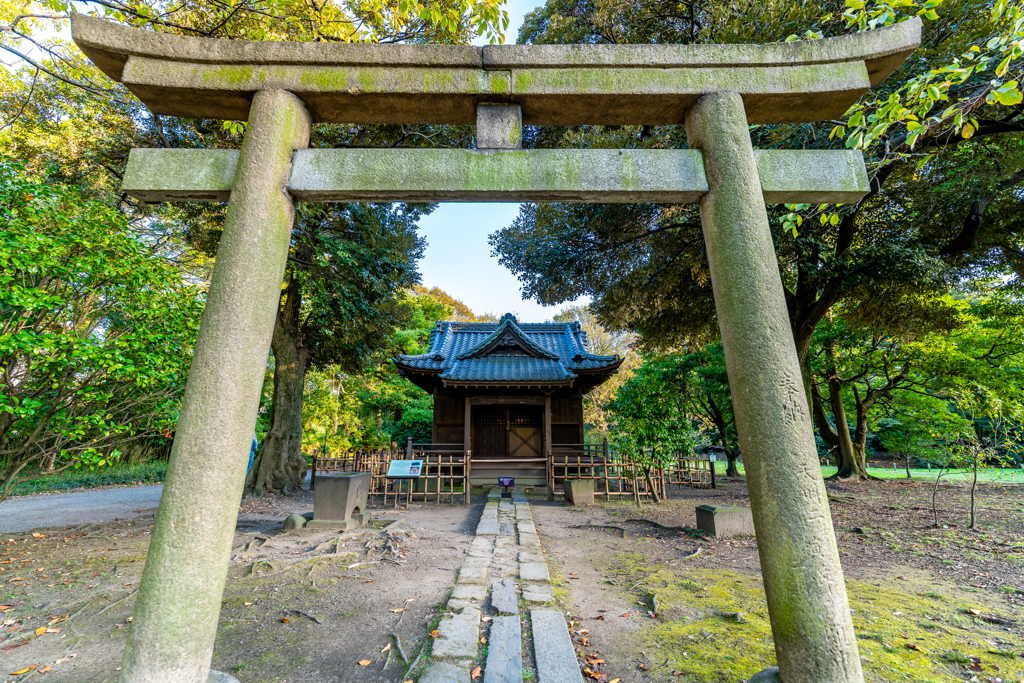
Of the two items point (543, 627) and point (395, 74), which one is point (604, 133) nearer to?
point (395, 74)

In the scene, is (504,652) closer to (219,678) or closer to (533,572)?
(219,678)

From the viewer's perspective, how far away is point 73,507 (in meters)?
10.4

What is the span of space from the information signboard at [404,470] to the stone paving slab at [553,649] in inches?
246

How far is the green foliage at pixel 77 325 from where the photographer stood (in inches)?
180

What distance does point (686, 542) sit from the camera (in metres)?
6.45

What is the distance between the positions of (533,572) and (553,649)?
183 centimetres

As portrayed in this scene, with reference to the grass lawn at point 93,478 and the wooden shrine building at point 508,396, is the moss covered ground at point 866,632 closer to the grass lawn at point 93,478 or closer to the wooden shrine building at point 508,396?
the wooden shrine building at point 508,396

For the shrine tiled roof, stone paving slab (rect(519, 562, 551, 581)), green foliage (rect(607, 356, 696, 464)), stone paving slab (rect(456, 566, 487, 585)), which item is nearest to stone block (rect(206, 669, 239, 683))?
stone paving slab (rect(456, 566, 487, 585))

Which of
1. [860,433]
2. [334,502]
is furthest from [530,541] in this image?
[860,433]

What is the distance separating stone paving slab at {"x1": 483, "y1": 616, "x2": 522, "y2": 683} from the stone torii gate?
1.89 metres

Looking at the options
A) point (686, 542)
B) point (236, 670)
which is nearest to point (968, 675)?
point (686, 542)

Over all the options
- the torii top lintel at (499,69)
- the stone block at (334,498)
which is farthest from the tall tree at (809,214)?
the stone block at (334,498)

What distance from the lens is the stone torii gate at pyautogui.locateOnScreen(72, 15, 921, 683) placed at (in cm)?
229

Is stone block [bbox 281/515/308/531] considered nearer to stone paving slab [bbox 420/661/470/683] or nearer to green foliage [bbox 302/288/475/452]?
stone paving slab [bbox 420/661/470/683]
